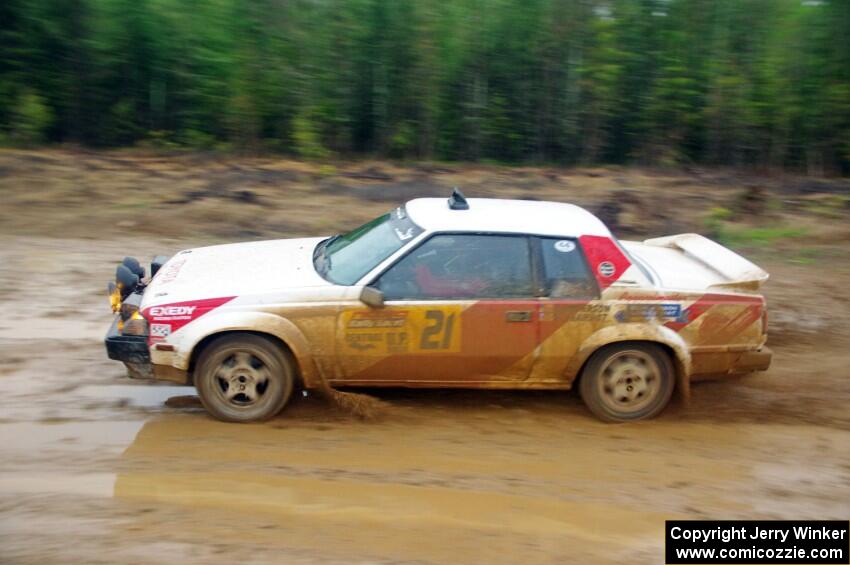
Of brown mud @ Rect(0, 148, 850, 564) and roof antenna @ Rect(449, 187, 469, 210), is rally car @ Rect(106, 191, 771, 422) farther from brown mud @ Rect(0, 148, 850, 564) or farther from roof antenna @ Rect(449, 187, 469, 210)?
brown mud @ Rect(0, 148, 850, 564)

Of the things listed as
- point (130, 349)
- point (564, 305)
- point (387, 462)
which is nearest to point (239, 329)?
point (130, 349)

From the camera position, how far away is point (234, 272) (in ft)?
20.7

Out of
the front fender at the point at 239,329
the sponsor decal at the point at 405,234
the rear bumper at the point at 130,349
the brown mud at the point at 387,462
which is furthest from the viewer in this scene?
the sponsor decal at the point at 405,234

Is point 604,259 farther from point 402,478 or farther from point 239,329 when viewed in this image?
point 239,329

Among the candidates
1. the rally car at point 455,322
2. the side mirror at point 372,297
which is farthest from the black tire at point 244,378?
the side mirror at point 372,297

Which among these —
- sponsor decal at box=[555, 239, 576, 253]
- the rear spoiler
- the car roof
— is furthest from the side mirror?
Result: the rear spoiler

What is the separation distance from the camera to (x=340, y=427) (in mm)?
6113

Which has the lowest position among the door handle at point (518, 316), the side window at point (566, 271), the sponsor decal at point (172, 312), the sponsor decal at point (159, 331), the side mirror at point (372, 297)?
the sponsor decal at point (159, 331)

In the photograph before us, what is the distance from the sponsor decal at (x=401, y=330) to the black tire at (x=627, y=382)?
1025mm

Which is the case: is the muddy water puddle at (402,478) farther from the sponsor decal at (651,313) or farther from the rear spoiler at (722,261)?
the rear spoiler at (722,261)

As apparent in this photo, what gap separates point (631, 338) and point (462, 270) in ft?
4.05

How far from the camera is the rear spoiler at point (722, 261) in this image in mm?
6332

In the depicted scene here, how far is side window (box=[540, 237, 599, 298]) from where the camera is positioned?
6102mm

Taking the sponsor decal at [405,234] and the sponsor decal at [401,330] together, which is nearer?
the sponsor decal at [401,330]
